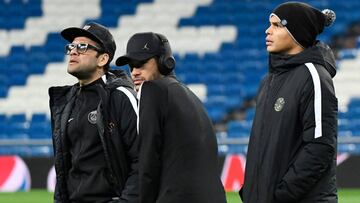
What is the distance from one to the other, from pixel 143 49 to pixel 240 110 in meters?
13.8

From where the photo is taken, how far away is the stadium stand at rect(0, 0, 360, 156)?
18.5 m

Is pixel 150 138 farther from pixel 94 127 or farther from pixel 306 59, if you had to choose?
pixel 306 59

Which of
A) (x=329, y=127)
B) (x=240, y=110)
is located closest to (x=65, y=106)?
(x=329, y=127)

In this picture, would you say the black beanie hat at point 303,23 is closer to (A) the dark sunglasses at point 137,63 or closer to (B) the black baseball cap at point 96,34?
(A) the dark sunglasses at point 137,63

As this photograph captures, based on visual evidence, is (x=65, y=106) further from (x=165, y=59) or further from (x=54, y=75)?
(x=54, y=75)

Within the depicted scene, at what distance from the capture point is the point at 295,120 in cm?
442

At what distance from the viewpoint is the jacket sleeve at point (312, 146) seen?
4324mm

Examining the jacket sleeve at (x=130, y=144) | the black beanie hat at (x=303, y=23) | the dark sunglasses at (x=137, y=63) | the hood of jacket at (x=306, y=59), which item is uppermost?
the black beanie hat at (x=303, y=23)

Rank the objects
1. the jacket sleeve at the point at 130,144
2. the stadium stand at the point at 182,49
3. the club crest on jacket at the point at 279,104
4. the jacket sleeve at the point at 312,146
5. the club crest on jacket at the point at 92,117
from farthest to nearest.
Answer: the stadium stand at the point at 182,49
the club crest on jacket at the point at 92,117
the jacket sleeve at the point at 130,144
the club crest on jacket at the point at 279,104
the jacket sleeve at the point at 312,146

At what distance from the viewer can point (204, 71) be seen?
768 inches

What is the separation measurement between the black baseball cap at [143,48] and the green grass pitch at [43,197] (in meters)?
7.27

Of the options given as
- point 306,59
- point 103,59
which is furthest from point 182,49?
point 306,59

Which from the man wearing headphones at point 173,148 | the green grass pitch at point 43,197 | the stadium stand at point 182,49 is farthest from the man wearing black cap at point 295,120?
the stadium stand at point 182,49

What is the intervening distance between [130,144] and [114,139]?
87 millimetres
